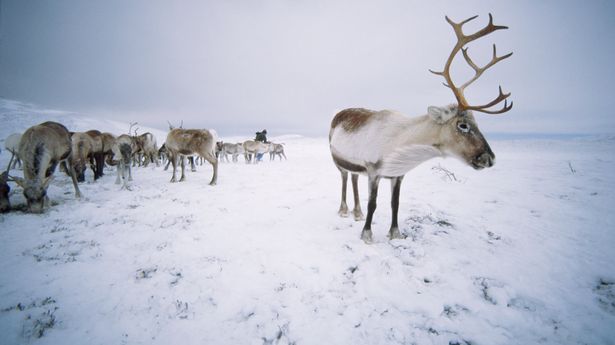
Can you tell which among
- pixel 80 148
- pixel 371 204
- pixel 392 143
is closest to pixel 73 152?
pixel 80 148

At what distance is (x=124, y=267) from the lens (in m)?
2.88

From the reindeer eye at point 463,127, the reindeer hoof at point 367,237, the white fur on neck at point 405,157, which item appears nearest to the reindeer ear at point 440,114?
the reindeer eye at point 463,127

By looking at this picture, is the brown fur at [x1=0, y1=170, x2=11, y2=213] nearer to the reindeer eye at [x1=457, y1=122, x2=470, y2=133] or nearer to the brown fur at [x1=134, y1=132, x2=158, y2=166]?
the reindeer eye at [x1=457, y1=122, x2=470, y2=133]

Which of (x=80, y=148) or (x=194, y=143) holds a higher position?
(x=194, y=143)

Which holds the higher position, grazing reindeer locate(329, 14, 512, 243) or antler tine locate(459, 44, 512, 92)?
antler tine locate(459, 44, 512, 92)

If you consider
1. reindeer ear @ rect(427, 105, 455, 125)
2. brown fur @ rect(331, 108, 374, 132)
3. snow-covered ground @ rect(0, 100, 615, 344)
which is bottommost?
snow-covered ground @ rect(0, 100, 615, 344)

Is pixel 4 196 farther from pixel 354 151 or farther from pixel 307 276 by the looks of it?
pixel 354 151

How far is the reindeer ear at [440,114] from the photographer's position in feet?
10.2

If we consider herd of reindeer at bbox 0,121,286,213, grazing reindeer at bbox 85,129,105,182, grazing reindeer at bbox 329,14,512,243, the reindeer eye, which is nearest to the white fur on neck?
grazing reindeer at bbox 329,14,512,243

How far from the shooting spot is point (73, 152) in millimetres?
6547

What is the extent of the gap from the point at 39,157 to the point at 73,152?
1677 mm

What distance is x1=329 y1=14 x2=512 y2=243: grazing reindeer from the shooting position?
304 cm

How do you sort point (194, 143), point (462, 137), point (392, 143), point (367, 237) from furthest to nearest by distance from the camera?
point (194, 143) < point (367, 237) < point (392, 143) < point (462, 137)

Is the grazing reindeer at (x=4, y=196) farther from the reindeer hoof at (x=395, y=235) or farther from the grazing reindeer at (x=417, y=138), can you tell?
the reindeer hoof at (x=395, y=235)
